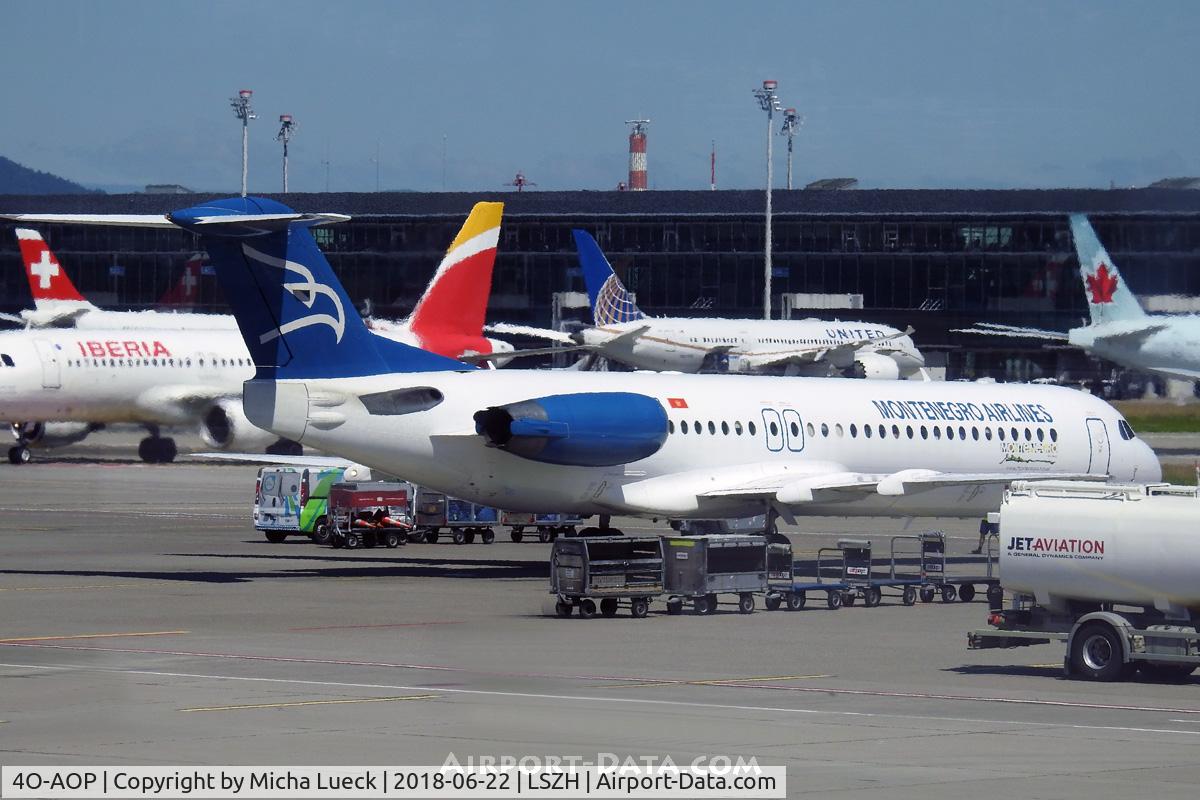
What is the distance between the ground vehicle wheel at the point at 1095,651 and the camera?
861 inches

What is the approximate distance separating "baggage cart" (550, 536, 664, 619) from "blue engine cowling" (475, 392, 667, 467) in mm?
4369

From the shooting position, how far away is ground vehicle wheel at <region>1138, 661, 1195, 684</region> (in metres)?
22.0

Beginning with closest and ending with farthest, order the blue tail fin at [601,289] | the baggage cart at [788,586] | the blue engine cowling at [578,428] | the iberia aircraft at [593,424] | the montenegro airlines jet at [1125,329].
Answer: the baggage cart at [788,586]
the iberia aircraft at [593,424]
the blue engine cowling at [578,428]
the montenegro airlines jet at [1125,329]
the blue tail fin at [601,289]

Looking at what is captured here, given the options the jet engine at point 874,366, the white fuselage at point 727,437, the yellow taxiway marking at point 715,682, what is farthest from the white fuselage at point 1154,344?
the yellow taxiway marking at point 715,682

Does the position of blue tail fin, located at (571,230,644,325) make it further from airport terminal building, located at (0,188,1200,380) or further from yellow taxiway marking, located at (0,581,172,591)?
yellow taxiway marking, located at (0,581,172,591)

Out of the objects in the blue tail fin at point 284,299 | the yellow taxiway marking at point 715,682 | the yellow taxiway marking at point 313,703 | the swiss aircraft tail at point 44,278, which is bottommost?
the yellow taxiway marking at point 313,703

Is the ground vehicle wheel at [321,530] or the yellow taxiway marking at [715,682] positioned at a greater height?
the ground vehicle wheel at [321,530]

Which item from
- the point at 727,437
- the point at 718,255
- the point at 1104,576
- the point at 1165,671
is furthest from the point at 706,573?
the point at 718,255

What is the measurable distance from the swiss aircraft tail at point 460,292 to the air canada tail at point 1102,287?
98.4ft

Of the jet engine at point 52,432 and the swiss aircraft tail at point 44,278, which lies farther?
the swiss aircraft tail at point 44,278

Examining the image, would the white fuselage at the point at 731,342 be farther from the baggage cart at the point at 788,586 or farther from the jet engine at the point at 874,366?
the baggage cart at the point at 788,586

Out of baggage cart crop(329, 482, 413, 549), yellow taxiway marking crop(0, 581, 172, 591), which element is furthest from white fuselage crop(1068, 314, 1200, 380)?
yellow taxiway marking crop(0, 581, 172, 591)

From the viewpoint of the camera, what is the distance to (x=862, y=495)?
37.2 metres

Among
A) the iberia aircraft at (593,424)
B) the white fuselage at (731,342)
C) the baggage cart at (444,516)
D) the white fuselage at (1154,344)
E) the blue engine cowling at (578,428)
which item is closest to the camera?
the iberia aircraft at (593,424)
